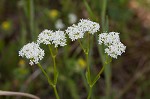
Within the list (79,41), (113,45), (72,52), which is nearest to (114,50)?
(113,45)

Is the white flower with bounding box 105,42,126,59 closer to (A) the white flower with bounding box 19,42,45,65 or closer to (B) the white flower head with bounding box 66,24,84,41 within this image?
(B) the white flower head with bounding box 66,24,84,41

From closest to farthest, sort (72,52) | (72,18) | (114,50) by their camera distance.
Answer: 1. (114,50)
2. (72,52)
3. (72,18)

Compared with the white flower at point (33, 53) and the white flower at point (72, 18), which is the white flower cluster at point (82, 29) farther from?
the white flower at point (72, 18)

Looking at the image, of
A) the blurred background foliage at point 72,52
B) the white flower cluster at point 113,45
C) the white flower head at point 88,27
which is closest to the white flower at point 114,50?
the white flower cluster at point 113,45

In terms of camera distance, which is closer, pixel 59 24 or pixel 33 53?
pixel 33 53

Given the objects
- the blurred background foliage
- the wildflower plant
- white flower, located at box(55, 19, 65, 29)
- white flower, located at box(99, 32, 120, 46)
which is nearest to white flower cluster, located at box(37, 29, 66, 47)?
the wildflower plant

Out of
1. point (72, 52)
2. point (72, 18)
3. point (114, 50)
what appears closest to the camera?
point (114, 50)

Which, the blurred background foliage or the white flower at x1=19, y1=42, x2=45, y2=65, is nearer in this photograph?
the white flower at x1=19, y1=42, x2=45, y2=65

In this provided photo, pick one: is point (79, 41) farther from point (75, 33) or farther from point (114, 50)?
point (114, 50)

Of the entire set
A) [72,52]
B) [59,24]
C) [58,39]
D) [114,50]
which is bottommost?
[114,50]
